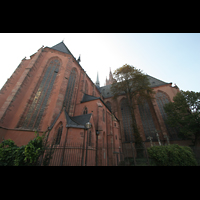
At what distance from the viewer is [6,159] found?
→ 553cm

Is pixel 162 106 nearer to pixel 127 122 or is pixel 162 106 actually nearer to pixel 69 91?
pixel 127 122

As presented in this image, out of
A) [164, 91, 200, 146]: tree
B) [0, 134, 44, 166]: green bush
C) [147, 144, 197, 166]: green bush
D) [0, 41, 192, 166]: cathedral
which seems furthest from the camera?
[164, 91, 200, 146]: tree

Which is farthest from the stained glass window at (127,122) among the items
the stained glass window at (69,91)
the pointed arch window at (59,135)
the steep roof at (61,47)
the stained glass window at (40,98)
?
the steep roof at (61,47)

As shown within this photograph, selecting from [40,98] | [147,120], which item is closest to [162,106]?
[147,120]

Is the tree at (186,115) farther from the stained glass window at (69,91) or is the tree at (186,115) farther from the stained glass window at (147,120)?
the stained glass window at (69,91)

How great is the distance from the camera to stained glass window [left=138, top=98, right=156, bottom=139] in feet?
61.4

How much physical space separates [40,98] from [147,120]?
2009 cm

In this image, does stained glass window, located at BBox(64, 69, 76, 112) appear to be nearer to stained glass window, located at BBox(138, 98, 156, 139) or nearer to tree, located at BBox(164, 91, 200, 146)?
stained glass window, located at BBox(138, 98, 156, 139)

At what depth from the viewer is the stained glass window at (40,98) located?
1092 cm

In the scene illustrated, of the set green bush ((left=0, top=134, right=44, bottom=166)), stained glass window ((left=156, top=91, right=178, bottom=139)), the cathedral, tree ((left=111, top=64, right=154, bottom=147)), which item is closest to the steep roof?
the cathedral

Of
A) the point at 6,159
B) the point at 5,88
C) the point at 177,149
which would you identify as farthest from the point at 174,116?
the point at 5,88

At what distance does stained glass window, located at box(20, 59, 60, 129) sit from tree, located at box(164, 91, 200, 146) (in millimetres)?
20530
